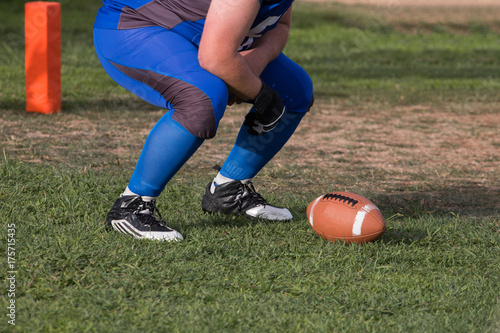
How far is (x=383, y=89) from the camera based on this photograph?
10477mm

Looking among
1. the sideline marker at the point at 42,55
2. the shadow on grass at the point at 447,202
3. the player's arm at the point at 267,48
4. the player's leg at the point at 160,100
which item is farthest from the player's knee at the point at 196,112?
the sideline marker at the point at 42,55

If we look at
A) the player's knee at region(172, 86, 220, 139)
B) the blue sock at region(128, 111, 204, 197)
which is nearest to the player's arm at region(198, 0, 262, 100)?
the player's knee at region(172, 86, 220, 139)

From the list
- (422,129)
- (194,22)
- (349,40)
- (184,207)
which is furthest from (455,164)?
(349,40)

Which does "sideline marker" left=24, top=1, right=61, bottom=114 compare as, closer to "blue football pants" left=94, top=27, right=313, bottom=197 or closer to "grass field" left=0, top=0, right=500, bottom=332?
"grass field" left=0, top=0, right=500, bottom=332

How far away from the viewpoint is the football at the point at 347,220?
372 centimetres

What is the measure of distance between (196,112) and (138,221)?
714 mm

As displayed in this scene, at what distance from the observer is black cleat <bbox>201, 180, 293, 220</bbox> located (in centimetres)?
420

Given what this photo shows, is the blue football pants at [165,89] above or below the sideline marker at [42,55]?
above

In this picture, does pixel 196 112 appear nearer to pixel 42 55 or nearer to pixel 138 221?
pixel 138 221

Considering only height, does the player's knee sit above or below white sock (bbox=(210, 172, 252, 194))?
above

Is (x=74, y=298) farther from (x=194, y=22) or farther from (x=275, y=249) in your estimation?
(x=194, y=22)

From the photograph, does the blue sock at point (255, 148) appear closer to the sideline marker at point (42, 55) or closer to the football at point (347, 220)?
the football at point (347, 220)

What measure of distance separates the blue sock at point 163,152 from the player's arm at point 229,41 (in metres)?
0.35

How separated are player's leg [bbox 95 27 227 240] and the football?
32.7 inches
